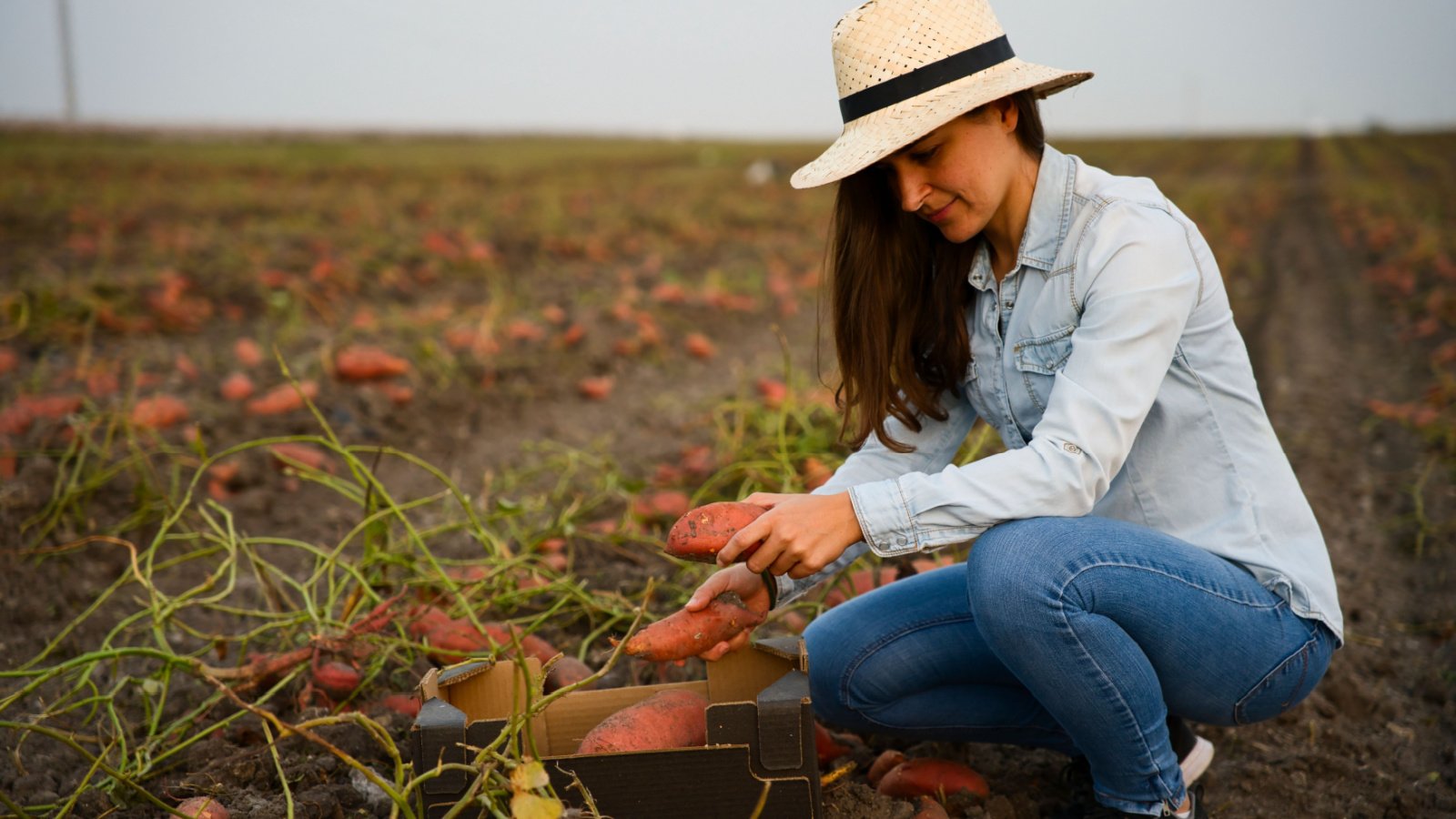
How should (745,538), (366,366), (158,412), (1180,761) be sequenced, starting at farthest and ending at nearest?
(366,366)
(158,412)
(1180,761)
(745,538)

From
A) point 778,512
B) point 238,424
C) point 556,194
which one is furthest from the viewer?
point 556,194

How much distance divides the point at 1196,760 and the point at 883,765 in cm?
48

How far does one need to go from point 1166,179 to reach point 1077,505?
59.5 ft

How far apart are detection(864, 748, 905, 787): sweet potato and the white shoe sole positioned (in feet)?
1.40

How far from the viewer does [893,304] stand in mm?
1612

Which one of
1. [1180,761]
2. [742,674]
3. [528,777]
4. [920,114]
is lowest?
[1180,761]

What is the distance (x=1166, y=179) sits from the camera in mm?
Answer: 17719

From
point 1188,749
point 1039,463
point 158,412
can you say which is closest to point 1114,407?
point 1039,463

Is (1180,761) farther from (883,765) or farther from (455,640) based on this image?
(455,640)

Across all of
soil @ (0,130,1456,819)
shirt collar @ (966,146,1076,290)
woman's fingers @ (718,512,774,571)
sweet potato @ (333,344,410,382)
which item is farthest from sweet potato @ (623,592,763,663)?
sweet potato @ (333,344,410,382)

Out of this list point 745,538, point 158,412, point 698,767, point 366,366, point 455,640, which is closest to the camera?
point 698,767

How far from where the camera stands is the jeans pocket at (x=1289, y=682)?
1441mm

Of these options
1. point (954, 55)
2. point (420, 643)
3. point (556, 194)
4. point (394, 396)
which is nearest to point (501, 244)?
point (394, 396)

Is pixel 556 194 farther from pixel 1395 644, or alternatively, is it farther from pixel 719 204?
pixel 1395 644
